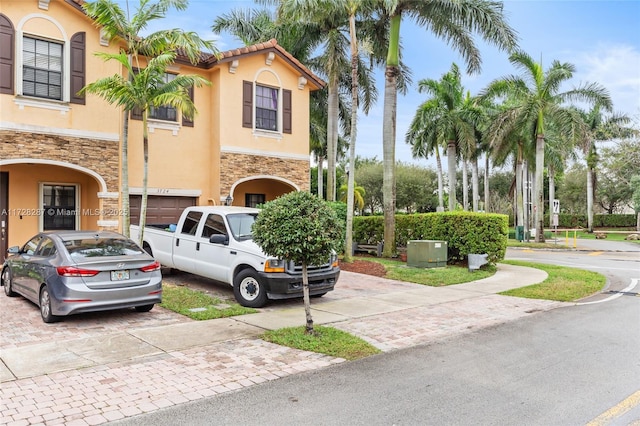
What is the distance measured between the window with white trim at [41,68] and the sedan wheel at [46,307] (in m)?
7.30

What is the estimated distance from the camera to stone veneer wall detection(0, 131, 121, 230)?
12.4 metres

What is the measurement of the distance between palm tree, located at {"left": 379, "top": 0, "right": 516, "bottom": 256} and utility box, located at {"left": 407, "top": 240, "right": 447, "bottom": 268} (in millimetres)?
2447

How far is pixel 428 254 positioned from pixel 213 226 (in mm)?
7803

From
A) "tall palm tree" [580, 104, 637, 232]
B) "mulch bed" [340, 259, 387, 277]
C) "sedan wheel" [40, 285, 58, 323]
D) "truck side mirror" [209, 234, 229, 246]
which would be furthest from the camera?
"tall palm tree" [580, 104, 637, 232]

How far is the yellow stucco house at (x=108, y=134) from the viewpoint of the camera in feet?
41.8

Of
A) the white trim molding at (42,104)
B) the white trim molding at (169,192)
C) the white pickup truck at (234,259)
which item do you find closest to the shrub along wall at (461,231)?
the white pickup truck at (234,259)

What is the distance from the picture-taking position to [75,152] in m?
13.5

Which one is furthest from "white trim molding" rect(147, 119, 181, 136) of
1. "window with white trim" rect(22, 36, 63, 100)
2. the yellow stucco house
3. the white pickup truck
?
the white pickup truck

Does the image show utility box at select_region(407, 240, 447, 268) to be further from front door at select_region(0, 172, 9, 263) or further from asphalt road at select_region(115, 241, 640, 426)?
front door at select_region(0, 172, 9, 263)

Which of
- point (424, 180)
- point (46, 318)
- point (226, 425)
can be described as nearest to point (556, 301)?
point (226, 425)

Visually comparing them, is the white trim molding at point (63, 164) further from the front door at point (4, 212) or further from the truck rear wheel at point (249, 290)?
the truck rear wheel at point (249, 290)

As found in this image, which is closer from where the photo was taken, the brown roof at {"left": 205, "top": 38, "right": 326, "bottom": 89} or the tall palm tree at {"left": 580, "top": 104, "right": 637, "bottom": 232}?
the brown roof at {"left": 205, "top": 38, "right": 326, "bottom": 89}

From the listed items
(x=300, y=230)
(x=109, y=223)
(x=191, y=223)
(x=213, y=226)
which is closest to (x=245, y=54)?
(x=109, y=223)

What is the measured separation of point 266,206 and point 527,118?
25.6 m
